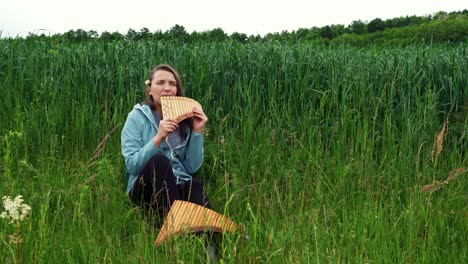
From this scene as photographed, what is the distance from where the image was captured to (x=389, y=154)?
185 inches

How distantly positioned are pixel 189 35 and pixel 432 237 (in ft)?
28.0

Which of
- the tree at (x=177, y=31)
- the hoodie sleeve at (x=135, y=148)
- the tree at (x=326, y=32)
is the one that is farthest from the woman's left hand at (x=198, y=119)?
the tree at (x=326, y=32)

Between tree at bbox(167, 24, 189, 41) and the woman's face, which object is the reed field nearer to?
the woman's face

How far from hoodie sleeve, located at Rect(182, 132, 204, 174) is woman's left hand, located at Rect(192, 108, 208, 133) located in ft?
0.16

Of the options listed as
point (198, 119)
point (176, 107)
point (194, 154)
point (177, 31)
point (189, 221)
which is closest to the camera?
point (189, 221)

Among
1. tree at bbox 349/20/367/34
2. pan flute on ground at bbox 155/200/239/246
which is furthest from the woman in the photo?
tree at bbox 349/20/367/34

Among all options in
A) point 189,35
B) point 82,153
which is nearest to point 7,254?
point 82,153

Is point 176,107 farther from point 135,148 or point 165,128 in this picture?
point 135,148

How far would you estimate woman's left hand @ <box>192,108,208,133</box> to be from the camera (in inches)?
156

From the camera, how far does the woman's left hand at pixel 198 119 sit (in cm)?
395

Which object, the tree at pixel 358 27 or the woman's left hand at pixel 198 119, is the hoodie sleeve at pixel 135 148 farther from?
the tree at pixel 358 27

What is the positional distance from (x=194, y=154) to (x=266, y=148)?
0.80 meters

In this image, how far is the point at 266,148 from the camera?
474 cm

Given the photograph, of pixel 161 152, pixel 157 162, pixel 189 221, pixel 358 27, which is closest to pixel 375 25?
pixel 358 27
